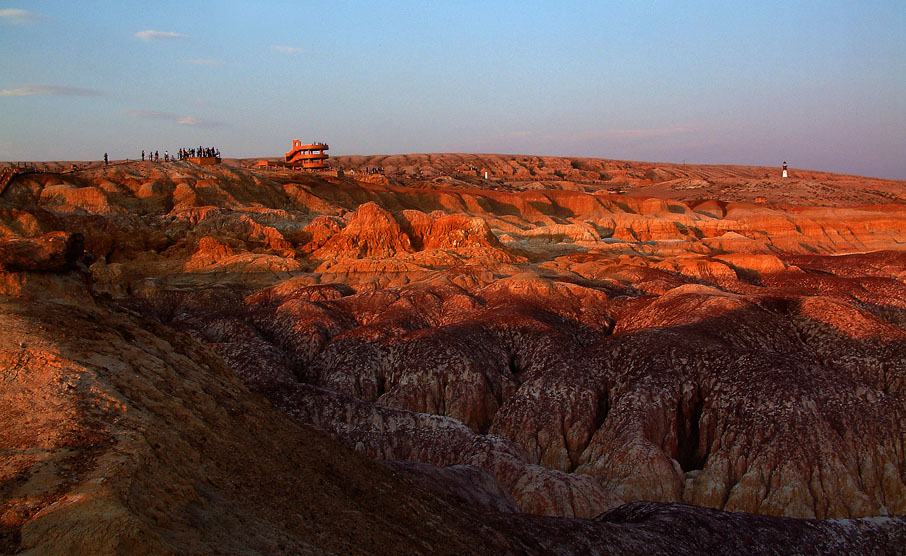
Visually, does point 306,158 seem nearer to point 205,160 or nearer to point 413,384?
point 205,160

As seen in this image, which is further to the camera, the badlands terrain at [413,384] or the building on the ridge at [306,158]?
the building on the ridge at [306,158]

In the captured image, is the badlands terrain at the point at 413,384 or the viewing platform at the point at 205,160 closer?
the badlands terrain at the point at 413,384

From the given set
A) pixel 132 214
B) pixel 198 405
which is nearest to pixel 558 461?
pixel 198 405

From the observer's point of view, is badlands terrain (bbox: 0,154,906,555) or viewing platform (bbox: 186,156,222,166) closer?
badlands terrain (bbox: 0,154,906,555)

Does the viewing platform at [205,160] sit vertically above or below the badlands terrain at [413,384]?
above

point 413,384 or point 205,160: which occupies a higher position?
point 205,160

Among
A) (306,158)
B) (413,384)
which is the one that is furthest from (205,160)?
(413,384)

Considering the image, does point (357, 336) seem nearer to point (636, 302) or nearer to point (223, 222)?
point (636, 302)

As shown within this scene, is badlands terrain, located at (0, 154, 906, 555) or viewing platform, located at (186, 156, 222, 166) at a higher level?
viewing platform, located at (186, 156, 222, 166)
